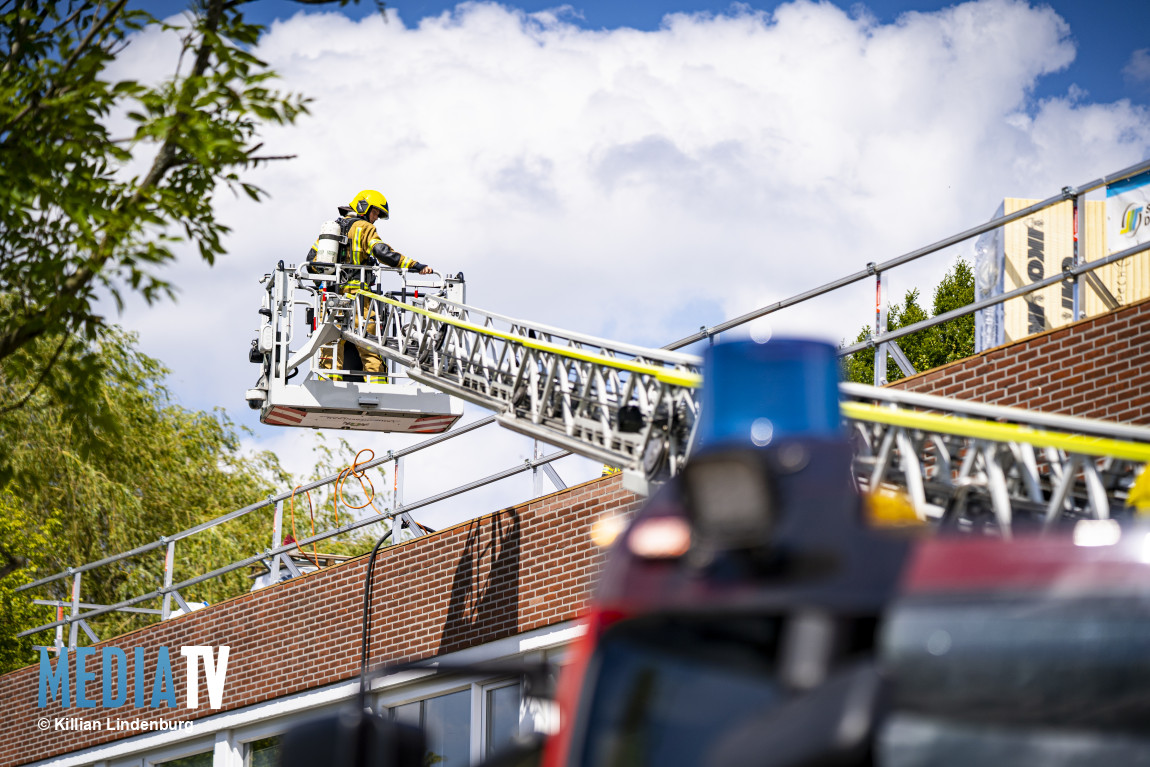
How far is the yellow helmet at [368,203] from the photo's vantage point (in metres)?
14.8

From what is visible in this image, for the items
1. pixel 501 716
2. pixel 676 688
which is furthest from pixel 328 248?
pixel 676 688

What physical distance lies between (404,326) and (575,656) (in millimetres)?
10808

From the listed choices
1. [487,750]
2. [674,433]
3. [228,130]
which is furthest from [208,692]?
[228,130]

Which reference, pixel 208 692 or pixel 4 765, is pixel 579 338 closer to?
pixel 208 692

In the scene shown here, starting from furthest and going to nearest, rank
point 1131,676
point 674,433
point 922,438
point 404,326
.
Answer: point 404,326, point 674,433, point 922,438, point 1131,676

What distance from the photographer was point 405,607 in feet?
44.2

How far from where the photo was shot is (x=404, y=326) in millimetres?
13609

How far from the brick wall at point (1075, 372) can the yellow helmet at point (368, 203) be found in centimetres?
756

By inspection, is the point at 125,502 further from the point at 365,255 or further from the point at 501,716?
the point at 501,716

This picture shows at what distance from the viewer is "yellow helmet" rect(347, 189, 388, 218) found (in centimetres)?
1480

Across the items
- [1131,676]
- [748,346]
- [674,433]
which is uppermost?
[674,433]

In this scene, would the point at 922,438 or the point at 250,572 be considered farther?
the point at 250,572

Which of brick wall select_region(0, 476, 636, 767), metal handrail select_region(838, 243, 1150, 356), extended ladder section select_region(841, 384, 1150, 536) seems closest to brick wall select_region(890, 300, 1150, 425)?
metal handrail select_region(838, 243, 1150, 356)

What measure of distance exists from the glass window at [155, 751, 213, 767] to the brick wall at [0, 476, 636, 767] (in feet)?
1.65
